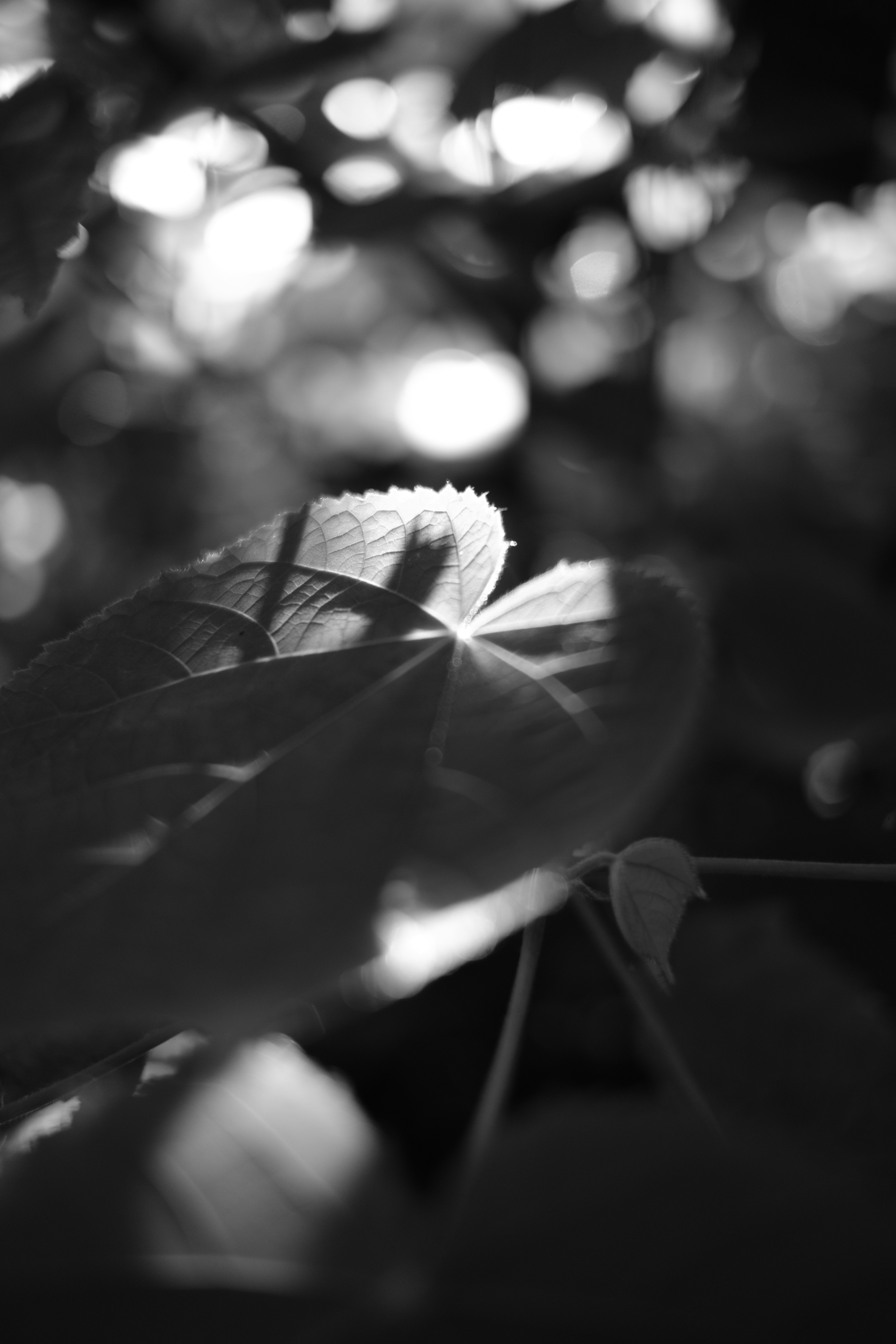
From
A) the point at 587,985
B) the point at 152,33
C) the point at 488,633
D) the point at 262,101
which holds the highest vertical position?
the point at 152,33

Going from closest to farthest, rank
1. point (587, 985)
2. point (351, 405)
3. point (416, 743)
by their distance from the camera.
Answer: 1. point (416, 743)
2. point (587, 985)
3. point (351, 405)

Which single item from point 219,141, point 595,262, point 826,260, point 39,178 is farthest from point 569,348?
point 39,178

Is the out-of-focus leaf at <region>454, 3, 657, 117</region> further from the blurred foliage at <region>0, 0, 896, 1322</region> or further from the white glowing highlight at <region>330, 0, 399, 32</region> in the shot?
the white glowing highlight at <region>330, 0, 399, 32</region>

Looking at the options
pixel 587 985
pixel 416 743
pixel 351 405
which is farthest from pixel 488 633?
pixel 351 405

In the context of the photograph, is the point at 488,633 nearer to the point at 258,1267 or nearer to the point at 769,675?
the point at 258,1267

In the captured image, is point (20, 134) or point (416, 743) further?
point (20, 134)

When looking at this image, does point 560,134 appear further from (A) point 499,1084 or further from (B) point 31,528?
(B) point 31,528
